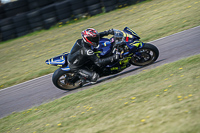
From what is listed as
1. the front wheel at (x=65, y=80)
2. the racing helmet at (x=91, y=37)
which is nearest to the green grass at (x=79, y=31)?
the front wheel at (x=65, y=80)

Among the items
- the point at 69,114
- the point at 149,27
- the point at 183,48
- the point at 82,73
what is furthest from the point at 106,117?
the point at 149,27

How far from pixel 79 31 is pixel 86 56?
773 centimetres

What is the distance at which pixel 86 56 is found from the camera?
257 inches

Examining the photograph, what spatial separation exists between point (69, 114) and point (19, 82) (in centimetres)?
449

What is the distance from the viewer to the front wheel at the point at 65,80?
6879 mm

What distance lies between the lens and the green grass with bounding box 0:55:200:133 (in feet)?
12.5

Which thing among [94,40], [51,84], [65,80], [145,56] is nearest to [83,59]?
[94,40]

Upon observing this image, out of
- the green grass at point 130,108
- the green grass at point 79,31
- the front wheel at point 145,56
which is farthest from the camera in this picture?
the green grass at point 79,31

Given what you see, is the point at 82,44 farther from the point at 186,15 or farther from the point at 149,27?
the point at 186,15

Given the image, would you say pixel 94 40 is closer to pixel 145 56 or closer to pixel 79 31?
pixel 145 56

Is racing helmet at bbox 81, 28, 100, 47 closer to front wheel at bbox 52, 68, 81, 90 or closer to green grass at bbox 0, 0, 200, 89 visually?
→ front wheel at bbox 52, 68, 81, 90

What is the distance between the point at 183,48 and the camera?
7816mm

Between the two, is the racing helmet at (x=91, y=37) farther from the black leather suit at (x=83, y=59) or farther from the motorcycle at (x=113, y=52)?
the motorcycle at (x=113, y=52)

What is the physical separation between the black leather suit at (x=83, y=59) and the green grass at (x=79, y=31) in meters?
2.87
